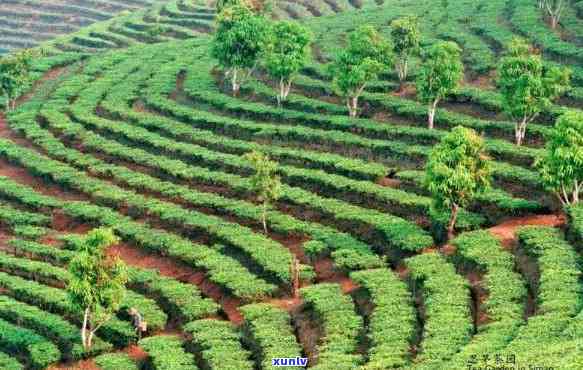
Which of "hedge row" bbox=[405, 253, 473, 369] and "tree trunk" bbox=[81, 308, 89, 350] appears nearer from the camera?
"hedge row" bbox=[405, 253, 473, 369]

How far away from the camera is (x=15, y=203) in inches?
2361

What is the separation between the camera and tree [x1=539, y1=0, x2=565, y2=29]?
261 feet

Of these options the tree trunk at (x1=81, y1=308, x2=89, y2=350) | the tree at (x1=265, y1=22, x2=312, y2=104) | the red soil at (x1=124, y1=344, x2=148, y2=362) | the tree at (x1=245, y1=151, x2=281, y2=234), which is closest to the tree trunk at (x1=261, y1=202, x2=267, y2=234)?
the tree at (x1=245, y1=151, x2=281, y2=234)

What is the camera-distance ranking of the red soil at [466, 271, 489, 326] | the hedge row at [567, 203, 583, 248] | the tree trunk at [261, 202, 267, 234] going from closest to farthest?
the red soil at [466, 271, 489, 326] < the hedge row at [567, 203, 583, 248] < the tree trunk at [261, 202, 267, 234]

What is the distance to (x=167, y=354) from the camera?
40281mm

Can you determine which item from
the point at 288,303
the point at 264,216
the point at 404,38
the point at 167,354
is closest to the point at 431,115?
the point at 404,38

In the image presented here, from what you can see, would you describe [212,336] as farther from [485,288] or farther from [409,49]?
[409,49]

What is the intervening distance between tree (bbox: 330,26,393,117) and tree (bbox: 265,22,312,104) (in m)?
3.04

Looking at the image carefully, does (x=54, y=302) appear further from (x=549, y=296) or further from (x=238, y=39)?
(x=238, y=39)

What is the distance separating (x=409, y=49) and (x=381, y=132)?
386 inches

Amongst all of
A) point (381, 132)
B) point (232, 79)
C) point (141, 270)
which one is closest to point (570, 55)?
point (381, 132)

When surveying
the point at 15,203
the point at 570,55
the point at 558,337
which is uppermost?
the point at 570,55

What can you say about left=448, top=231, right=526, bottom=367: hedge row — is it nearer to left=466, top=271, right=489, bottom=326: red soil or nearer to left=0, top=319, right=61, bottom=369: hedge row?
left=466, top=271, right=489, bottom=326: red soil

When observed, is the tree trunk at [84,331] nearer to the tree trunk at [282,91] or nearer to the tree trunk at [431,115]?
the tree trunk at [431,115]
